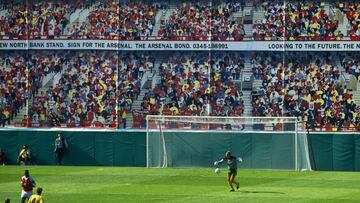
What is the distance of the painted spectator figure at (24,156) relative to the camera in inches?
2006

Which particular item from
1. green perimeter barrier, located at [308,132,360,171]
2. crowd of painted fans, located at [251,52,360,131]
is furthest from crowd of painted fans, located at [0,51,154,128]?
green perimeter barrier, located at [308,132,360,171]

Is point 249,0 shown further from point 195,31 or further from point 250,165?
point 250,165

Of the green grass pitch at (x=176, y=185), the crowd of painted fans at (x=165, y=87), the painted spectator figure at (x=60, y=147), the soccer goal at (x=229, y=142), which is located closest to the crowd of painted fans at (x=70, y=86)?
the crowd of painted fans at (x=165, y=87)

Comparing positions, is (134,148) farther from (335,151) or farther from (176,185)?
(335,151)

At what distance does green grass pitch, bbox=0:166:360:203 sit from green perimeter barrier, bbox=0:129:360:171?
4.69 ft

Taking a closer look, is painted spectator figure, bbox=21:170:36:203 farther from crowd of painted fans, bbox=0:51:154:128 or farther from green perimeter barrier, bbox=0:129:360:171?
crowd of painted fans, bbox=0:51:154:128

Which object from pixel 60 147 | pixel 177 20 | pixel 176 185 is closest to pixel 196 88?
pixel 177 20

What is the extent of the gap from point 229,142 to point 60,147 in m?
9.67

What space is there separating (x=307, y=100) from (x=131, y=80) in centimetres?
1072

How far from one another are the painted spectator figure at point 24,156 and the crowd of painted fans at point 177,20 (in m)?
9.15

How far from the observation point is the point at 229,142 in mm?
48094

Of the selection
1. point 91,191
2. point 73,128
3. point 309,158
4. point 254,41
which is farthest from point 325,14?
point 91,191

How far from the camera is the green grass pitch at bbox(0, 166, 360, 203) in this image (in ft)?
117

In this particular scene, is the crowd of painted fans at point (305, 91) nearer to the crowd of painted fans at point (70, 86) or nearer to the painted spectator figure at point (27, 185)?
the crowd of painted fans at point (70, 86)
